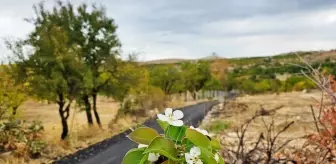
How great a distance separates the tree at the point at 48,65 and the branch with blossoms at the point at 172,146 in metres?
18.8

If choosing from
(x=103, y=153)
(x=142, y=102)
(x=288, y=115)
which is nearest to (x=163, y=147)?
(x=103, y=153)

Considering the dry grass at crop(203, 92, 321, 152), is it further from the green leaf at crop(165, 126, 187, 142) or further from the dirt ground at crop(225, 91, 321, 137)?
the green leaf at crop(165, 126, 187, 142)

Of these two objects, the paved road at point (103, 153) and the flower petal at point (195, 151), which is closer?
the flower petal at point (195, 151)

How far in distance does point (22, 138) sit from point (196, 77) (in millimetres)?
51787

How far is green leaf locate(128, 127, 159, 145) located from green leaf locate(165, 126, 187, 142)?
0.22ft

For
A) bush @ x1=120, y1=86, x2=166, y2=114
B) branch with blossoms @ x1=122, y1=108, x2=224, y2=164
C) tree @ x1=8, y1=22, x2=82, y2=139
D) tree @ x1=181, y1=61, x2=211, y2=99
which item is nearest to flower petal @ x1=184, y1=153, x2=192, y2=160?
branch with blossoms @ x1=122, y1=108, x2=224, y2=164

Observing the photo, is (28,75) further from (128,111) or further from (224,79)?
(224,79)

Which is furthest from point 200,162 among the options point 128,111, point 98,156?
point 128,111

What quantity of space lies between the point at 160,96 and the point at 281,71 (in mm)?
60304

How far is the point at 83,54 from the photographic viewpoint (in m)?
26.0

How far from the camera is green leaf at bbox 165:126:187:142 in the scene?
6.61ft

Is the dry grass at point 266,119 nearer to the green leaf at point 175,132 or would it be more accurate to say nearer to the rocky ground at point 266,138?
the rocky ground at point 266,138

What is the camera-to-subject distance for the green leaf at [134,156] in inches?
78.7

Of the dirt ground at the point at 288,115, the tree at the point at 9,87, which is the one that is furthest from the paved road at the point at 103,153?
the dirt ground at the point at 288,115
